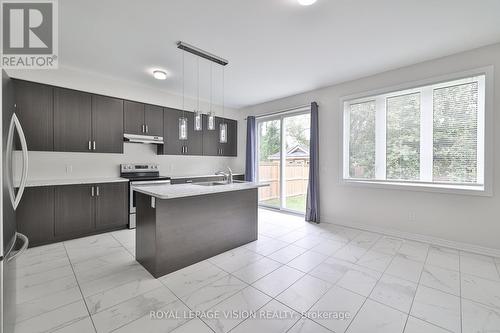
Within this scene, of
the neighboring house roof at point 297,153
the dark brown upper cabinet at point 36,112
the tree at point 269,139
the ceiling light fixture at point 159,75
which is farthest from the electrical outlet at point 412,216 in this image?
the dark brown upper cabinet at point 36,112

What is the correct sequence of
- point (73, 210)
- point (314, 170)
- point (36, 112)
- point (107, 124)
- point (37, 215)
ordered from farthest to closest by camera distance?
point (314, 170)
point (107, 124)
point (73, 210)
point (36, 112)
point (37, 215)

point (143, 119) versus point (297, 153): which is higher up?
point (143, 119)

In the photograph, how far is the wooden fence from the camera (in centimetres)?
489

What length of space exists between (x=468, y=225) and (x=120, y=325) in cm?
427

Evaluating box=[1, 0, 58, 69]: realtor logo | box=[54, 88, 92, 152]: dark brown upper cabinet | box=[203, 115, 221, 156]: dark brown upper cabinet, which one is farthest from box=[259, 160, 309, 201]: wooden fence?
box=[1, 0, 58, 69]: realtor logo

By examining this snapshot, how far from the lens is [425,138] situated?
3.33 meters

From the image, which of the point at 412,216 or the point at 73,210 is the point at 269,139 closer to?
the point at 412,216

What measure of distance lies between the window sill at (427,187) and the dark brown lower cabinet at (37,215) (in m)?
4.90

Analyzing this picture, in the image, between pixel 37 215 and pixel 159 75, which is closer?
pixel 37 215

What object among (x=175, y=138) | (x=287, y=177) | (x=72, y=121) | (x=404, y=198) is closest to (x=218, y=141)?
(x=175, y=138)

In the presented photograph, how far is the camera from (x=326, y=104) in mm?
4285

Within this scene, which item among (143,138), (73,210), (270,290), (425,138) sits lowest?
(270,290)

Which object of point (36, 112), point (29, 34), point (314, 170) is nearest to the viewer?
point (29, 34)

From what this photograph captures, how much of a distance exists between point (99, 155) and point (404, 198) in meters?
5.41
